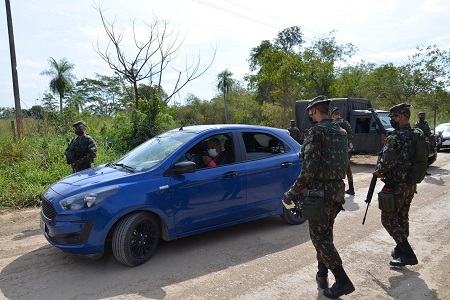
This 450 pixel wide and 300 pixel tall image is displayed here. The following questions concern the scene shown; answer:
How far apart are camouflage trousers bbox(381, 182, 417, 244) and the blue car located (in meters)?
1.62

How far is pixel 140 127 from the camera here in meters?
11.4

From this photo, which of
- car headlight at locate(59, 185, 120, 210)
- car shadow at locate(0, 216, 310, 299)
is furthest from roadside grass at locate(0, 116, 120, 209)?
car headlight at locate(59, 185, 120, 210)

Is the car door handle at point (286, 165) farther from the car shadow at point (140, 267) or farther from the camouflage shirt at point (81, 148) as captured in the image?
the camouflage shirt at point (81, 148)

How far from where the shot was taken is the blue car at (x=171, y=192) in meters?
3.96

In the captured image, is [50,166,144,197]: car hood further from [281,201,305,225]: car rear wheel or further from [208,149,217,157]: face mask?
[281,201,305,225]: car rear wheel

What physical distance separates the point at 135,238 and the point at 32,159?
6356 mm

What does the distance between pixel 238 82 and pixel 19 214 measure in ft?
144

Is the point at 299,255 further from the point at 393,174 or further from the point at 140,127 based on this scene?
the point at 140,127

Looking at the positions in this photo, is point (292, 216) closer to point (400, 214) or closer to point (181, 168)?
point (400, 214)

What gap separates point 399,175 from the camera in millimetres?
4031

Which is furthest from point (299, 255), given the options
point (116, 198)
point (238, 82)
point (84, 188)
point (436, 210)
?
point (238, 82)

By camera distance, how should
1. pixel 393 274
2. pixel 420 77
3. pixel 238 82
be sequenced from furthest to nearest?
pixel 238 82 → pixel 420 77 → pixel 393 274

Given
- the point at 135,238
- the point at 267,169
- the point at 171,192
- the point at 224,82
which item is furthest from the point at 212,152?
the point at 224,82

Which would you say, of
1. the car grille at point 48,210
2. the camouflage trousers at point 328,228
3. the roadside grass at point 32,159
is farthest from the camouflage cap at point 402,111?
the roadside grass at point 32,159
